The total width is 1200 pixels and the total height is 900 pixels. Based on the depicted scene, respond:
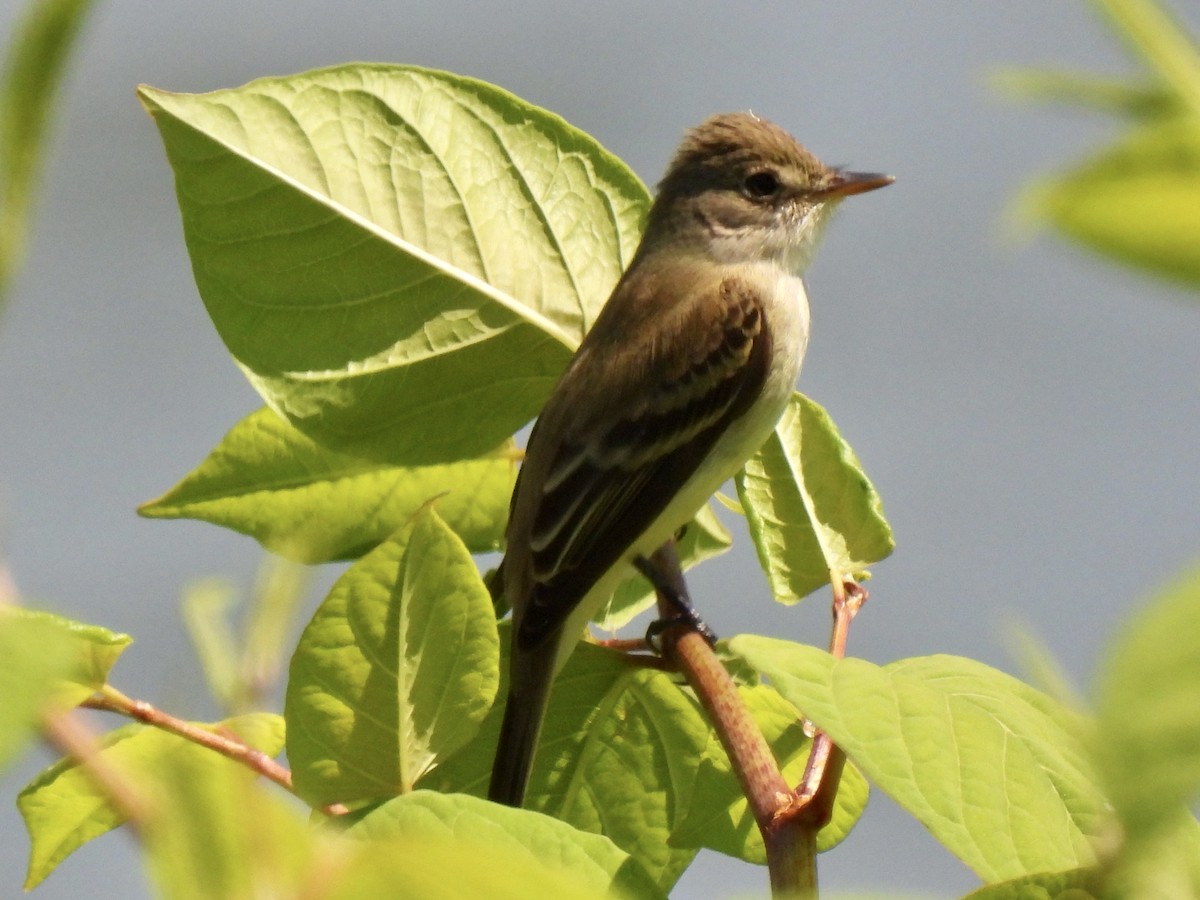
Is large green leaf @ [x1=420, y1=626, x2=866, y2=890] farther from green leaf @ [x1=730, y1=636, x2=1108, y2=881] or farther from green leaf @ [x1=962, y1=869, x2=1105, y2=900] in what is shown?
green leaf @ [x1=962, y1=869, x2=1105, y2=900]

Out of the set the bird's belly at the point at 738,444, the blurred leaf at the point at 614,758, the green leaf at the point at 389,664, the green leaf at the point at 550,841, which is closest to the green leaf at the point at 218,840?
the green leaf at the point at 550,841

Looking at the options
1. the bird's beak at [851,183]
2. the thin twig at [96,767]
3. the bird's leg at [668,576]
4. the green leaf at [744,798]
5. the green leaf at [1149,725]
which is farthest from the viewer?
the bird's beak at [851,183]

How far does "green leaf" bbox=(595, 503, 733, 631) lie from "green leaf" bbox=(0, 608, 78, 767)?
1.08m

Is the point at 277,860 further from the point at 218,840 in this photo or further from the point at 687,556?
the point at 687,556

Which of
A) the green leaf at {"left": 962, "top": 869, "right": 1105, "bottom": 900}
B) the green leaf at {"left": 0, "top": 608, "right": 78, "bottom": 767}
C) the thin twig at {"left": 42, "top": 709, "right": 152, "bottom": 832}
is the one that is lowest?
the green leaf at {"left": 962, "top": 869, "right": 1105, "bottom": 900}

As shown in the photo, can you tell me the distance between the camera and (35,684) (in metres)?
0.33

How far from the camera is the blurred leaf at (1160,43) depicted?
0.89 ft

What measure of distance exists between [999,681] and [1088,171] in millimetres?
658

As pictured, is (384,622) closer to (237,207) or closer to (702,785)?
(702,785)

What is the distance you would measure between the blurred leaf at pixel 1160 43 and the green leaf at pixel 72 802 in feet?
2.49

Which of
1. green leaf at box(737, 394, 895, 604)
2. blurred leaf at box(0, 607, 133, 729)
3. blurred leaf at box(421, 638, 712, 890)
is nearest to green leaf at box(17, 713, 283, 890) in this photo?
blurred leaf at box(421, 638, 712, 890)

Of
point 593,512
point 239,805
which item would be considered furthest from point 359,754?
point 593,512

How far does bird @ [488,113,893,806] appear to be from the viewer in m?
1.86

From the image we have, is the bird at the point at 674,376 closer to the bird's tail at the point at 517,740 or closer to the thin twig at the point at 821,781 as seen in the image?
the bird's tail at the point at 517,740
